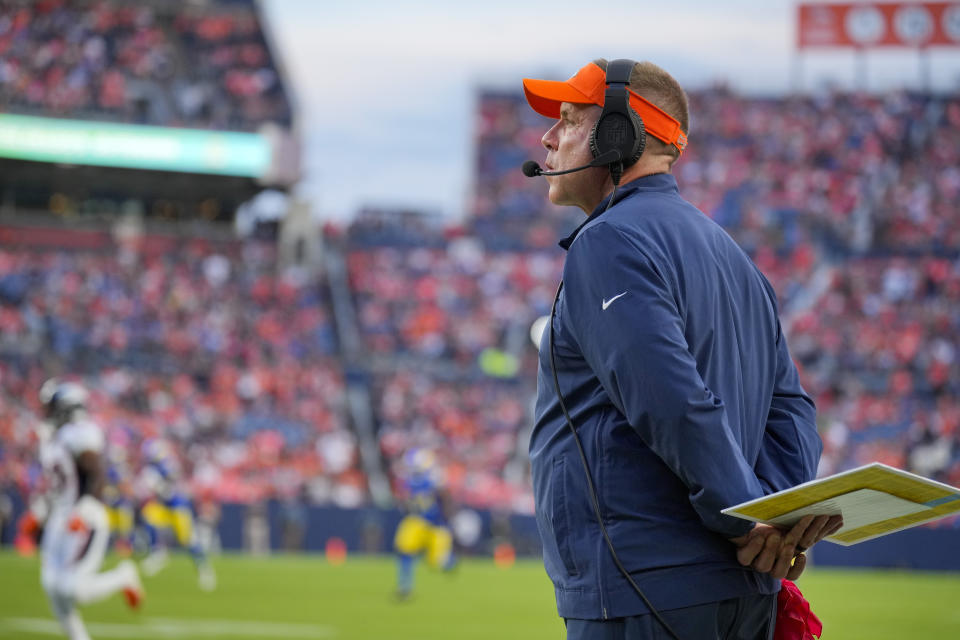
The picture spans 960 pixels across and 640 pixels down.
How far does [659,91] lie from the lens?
9.44ft

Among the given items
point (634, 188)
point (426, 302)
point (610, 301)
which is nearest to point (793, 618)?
point (610, 301)

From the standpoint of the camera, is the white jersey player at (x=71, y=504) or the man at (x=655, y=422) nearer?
the man at (x=655, y=422)

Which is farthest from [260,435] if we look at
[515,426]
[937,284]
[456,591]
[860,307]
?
[937,284]

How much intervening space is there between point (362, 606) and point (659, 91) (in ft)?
40.8

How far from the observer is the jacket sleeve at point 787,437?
9.34 feet

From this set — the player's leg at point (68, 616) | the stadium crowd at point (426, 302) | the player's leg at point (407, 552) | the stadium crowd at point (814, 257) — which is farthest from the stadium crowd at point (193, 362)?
the player's leg at point (68, 616)

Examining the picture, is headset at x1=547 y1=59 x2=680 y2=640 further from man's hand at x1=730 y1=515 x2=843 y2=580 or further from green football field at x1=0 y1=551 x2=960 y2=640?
green football field at x1=0 y1=551 x2=960 y2=640

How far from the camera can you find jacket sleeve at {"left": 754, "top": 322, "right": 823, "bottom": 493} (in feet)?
9.34

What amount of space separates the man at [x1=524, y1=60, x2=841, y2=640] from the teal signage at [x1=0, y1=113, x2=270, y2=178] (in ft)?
104

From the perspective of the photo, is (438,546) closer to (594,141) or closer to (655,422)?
(594,141)

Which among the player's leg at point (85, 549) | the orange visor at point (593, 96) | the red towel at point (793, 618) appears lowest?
the player's leg at point (85, 549)

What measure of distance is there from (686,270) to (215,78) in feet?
114

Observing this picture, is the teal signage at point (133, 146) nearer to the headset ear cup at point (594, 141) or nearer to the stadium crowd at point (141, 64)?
the stadium crowd at point (141, 64)

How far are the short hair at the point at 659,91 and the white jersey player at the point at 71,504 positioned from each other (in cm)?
634
